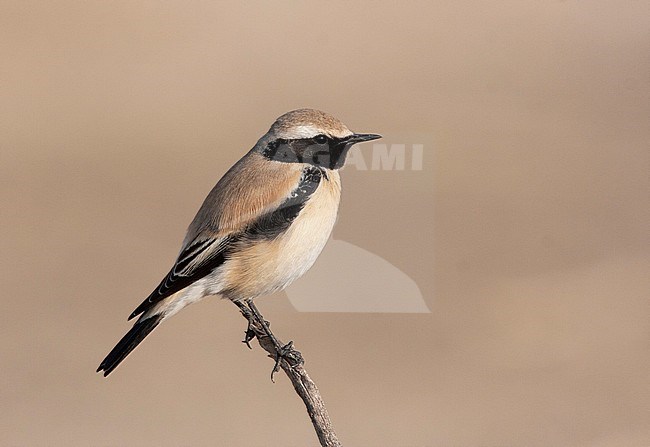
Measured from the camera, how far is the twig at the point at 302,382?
1.76m

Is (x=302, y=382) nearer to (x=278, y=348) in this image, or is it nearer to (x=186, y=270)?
(x=278, y=348)

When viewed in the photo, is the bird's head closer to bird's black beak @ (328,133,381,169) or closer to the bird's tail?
bird's black beak @ (328,133,381,169)

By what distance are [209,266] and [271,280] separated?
140 millimetres

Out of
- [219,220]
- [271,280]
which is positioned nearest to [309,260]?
[271,280]

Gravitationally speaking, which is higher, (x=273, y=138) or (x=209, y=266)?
(x=273, y=138)

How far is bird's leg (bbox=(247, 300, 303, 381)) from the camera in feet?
6.40

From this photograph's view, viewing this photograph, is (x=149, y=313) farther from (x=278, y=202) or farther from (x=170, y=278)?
(x=278, y=202)

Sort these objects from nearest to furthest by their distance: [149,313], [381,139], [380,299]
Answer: [149,313] < [381,139] < [380,299]

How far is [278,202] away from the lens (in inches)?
75.0

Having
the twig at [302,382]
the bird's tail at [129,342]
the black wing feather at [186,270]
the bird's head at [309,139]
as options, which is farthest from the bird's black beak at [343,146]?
the bird's tail at [129,342]

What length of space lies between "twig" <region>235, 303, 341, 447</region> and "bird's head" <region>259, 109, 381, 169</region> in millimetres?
379

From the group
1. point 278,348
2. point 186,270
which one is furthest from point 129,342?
point 278,348

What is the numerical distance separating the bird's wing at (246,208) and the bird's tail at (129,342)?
0.14m

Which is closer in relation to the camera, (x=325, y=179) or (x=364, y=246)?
(x=325, y=179)
